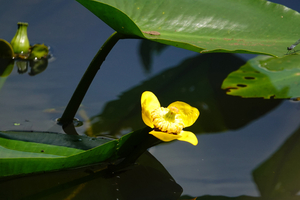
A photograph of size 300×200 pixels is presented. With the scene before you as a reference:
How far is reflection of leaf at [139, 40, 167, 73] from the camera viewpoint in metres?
1.06

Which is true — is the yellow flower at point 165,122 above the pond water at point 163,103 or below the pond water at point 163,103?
above

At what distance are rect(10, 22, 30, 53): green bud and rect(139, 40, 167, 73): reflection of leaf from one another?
46 centimetres

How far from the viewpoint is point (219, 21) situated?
0.80 m

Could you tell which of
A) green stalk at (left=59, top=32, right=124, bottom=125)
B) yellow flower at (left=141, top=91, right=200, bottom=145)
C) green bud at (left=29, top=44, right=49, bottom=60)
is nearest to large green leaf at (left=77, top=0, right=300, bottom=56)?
green stalk at (left=59, top=32, right=124, bottom=125)

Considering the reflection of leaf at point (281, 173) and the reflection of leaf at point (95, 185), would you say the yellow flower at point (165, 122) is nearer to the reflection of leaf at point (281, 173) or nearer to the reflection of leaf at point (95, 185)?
the reflection of leaf at point (95, 185)

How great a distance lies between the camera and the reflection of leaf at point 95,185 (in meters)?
0.53

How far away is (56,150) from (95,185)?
0.11 m

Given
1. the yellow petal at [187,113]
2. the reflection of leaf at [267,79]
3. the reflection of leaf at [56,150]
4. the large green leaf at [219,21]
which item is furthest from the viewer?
the reflection of leaf at [267,79]

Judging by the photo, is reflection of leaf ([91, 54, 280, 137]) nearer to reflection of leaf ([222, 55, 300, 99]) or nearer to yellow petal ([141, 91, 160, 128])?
reflection of leaf ([222, 55, 300, 99])

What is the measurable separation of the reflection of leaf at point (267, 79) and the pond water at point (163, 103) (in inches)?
1.5

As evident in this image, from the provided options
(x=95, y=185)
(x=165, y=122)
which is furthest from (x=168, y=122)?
(x=95, y=185)

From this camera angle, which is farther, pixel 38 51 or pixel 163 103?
pixel 38 51

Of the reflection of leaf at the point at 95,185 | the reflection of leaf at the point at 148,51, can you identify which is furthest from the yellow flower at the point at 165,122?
the reflection of leaf at the point at 148,51

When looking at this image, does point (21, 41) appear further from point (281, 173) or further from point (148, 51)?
point (281, 173)
